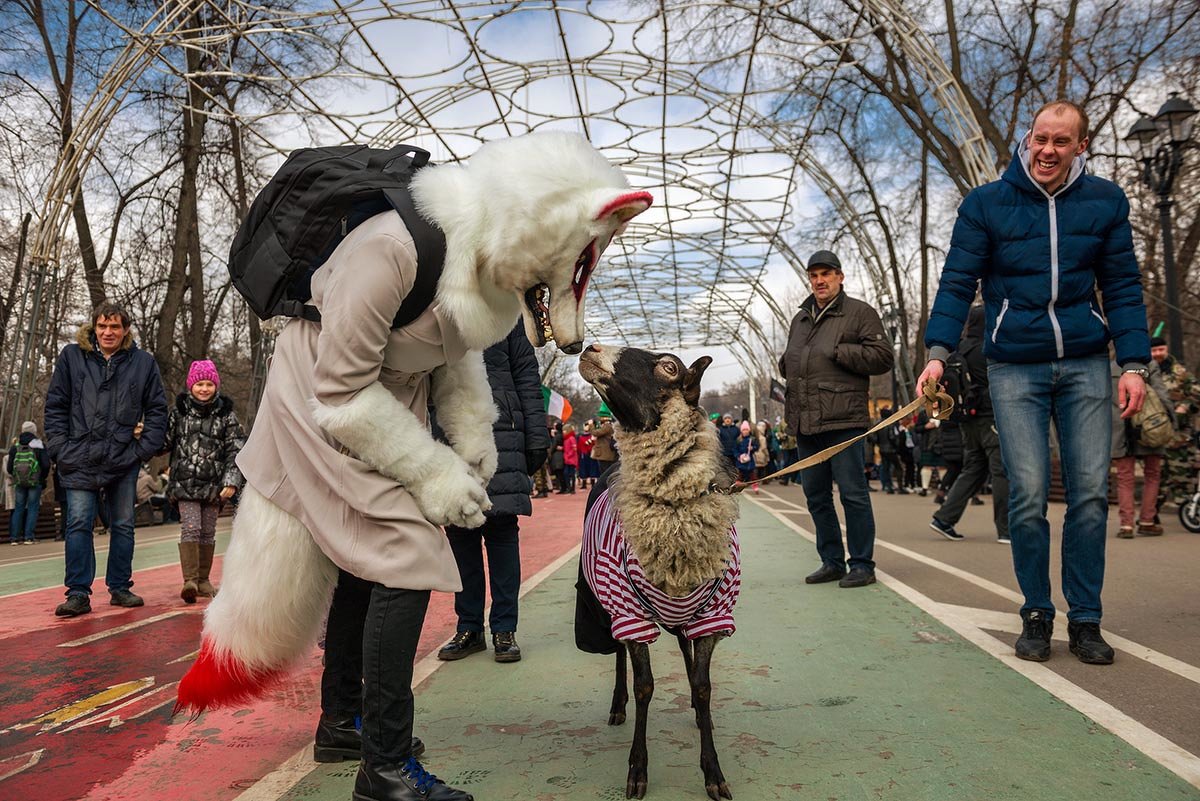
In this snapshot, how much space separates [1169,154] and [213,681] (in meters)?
14.6

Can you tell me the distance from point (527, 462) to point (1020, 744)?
2.89 meters

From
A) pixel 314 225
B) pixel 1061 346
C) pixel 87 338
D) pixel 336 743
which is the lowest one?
pixel 336 743

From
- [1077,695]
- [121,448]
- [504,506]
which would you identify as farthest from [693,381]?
[121,448]

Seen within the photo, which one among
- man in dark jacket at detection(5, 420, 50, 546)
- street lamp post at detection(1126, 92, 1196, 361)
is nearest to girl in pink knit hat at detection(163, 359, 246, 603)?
man in dark jacket at detection(5, 420, 50, 546)

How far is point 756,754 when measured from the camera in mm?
3125

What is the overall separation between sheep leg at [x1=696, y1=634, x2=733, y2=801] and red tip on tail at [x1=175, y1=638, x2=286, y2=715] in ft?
4.52

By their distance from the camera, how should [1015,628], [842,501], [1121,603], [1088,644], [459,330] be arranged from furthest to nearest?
[842,501]
[1121,603]
[1015,628]
[1088,644]
[459,330]

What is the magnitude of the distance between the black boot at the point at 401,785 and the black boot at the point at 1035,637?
286cm

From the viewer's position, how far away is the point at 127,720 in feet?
12.6

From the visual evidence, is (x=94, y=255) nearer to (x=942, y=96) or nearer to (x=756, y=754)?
(x=942, y=96)

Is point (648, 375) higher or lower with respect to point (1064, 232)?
lower

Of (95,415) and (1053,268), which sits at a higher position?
(1053,268)

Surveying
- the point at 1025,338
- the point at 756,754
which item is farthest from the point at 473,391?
the point at 1025,338

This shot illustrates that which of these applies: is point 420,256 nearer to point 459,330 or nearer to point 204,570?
point 459,330
